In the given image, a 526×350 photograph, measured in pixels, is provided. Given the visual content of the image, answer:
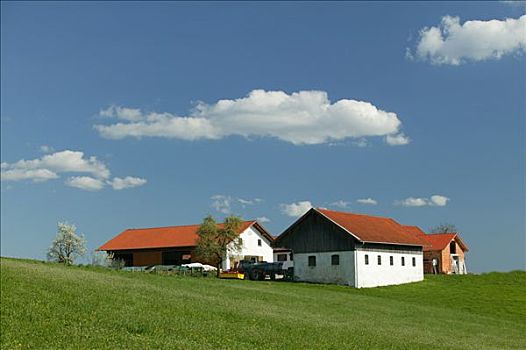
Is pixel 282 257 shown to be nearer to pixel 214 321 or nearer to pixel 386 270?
pixel 386 270

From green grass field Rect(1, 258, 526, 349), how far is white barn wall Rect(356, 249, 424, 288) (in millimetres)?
19779

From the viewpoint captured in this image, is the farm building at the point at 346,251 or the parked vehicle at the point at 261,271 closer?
the farm building at the point at 346,251

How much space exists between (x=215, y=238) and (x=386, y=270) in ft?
75.4

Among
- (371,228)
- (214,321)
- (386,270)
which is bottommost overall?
(386,270)

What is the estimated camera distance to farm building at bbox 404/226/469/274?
101 m

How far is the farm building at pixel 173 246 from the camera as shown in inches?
3729

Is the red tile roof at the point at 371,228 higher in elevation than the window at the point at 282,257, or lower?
higher

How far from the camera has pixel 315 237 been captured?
74.9m

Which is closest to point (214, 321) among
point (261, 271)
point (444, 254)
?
point (261, 271)

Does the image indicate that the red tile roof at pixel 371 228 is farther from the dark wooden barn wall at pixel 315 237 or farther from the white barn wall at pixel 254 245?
the white barn wall at pixel 254 245

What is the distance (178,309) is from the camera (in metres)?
28.2

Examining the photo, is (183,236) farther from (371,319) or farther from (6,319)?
(6,319)

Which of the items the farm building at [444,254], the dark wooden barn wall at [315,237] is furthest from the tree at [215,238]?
the farm building at [444,254]

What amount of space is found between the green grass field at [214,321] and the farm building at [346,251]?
1982 centimetres
